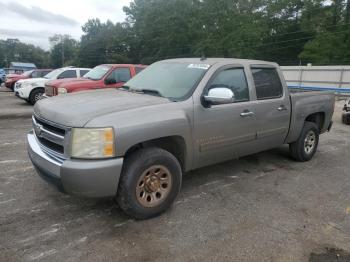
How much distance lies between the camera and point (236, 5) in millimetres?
55438

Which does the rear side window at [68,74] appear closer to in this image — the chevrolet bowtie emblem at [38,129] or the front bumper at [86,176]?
the chevrolet bowtie emblem at [38,129]

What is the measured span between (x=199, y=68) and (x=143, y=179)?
1.71 m

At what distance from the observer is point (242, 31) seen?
48.7m

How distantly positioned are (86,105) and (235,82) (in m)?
2.11

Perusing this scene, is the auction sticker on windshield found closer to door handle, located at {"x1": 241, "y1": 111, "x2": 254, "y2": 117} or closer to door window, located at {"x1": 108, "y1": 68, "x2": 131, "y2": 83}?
door handle, located at {"x1": 241, "y1": 111, "x2": 254, "y2": 117}

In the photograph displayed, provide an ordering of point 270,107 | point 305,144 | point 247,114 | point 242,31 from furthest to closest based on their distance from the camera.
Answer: point 242,31, point 305,144, point 270,107, point 247,114

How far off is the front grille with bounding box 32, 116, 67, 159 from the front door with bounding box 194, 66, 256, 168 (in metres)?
1.53

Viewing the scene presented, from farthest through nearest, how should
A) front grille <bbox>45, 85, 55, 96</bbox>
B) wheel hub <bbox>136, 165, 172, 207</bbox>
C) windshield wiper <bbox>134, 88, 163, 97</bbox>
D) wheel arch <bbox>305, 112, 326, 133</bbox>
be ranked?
front grille <bbox>45, 85, 55, 96</bbox>, wheel arch <bbox>305, 112, 326, 133</bbox>, windshield wiper <bbox>134, 88, 163, 97</bbox>, wheel hub <bbox>136, 165, 172, 207</bbox>

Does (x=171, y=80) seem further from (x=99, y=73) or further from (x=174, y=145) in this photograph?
(x=99, y=73)

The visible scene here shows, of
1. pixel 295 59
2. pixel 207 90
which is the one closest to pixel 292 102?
pixel 207 90

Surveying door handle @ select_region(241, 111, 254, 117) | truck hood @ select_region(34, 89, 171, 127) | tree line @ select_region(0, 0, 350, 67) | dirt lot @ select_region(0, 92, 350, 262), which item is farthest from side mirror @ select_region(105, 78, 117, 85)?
tree line @ select_region(0, 0, 350, 67)

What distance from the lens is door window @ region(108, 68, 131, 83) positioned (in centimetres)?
1138

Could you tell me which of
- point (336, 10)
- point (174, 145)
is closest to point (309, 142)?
point (174, 145)

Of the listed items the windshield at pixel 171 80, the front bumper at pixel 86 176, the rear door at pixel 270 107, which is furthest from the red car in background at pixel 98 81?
the front bumper at pixel 86 176
